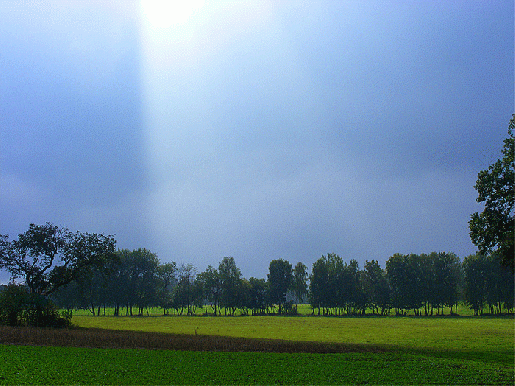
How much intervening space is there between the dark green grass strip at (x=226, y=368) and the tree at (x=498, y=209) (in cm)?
1506

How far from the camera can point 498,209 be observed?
3909 centimetres

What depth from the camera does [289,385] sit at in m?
21.9

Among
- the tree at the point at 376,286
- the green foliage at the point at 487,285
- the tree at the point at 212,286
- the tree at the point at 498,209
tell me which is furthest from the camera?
the tree at the point at 212,286

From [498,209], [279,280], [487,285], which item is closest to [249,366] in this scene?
[498,209]

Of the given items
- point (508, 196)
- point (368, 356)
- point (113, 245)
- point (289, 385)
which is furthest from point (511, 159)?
point (113, 245)

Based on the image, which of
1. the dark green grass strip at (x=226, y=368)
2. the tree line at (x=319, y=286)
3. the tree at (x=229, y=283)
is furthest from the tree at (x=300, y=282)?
the dark green grass strip at (x=226, y=368)

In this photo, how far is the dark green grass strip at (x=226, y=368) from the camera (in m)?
22.7

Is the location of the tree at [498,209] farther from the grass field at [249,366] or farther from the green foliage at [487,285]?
the green foliage at [487,285]

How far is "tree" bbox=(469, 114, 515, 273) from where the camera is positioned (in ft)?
124

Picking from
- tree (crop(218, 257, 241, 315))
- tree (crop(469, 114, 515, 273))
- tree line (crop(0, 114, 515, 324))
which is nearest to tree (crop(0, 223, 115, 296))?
tree line (crop(0, 114, 515, 324))

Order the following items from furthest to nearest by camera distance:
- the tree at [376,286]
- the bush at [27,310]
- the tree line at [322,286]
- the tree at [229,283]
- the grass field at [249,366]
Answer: the tree at [229,283], the tree at [376,286], the tree line at [322,286], the bush at [27,310], the grass field at [249,366]

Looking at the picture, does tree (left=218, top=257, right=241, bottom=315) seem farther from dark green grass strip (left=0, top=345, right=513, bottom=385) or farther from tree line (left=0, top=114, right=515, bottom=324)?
dark green grass strip (left=0, top=345, right=513, bottom=385)

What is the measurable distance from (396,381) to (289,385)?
271 inches

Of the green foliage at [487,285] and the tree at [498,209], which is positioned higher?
the tree at [498,209]
